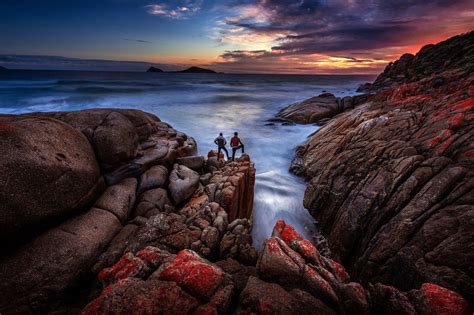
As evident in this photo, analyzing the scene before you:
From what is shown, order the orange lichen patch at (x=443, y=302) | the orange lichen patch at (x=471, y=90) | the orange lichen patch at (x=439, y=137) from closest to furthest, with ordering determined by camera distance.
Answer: the orange lichen patch at (x=443, y=302)
the orange lichen patch at (x=439, y=137)
the orange lichen patch at (x=471, y=90)

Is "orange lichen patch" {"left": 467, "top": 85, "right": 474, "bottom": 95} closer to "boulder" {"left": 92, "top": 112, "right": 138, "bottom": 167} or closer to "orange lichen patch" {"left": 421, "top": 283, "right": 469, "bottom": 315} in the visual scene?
"orange lichen patch" {"left": 421, "top": 283, "right": 469, "bottom": 315}

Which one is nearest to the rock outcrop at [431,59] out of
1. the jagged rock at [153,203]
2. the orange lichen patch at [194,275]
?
the jagged rock at [153,203]

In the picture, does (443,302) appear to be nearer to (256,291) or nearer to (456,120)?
(256,291)

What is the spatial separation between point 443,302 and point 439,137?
6066 mm

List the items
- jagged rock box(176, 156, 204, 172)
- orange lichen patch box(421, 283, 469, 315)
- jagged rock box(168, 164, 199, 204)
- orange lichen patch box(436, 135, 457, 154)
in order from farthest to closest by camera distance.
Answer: jagged rock box(176, 156, 204, 172) < jagged rock box(168, 164, 199, 204) < orange lichen patch box(436, 135, 457, 154) < orange lichen patch box(421, 283, 469, 315)

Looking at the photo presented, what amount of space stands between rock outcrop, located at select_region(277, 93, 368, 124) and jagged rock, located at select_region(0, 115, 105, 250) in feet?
71.4

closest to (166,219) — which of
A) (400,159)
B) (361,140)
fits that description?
(400,159)

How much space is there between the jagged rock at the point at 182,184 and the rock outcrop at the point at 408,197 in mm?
5143

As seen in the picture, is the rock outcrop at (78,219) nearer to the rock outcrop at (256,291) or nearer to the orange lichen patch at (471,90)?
the rock outcrop at (256,291)

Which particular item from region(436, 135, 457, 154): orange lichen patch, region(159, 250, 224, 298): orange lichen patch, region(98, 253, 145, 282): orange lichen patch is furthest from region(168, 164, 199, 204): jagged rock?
region(436, 135, 457, 154): orange lichen patch

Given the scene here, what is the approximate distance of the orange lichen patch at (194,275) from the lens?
3.76m

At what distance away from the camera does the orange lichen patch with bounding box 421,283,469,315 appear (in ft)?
11.7

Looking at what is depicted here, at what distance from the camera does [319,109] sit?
24938 mm

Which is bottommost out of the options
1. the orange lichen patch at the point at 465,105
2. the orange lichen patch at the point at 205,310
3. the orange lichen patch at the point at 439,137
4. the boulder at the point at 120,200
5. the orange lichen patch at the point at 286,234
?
the boulder at the point at 120,200
